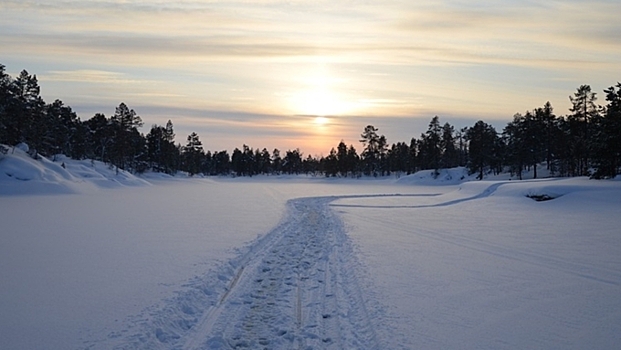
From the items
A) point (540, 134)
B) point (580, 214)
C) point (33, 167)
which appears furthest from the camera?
point (540, 134)

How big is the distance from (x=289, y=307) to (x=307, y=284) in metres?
1.66

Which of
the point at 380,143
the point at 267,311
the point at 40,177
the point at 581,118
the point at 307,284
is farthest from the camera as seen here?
the point at 380,143

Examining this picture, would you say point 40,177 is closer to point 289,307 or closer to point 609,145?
point 289,307

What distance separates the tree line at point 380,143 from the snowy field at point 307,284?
26738 millimetres

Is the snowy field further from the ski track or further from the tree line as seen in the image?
the tree line

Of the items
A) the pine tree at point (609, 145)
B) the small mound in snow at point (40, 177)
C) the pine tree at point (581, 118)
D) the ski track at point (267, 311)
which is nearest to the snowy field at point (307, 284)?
the ski track at point (267, 311)

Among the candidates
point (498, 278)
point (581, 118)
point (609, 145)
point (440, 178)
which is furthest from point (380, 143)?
point (498, 278)

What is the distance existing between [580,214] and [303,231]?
14699mm

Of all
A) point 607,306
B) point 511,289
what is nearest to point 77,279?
point 511,289

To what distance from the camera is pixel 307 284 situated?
9625mm

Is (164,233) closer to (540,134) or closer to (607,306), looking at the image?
(607,306)

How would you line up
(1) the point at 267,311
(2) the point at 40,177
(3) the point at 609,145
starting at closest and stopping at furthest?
1. (1) the point at 267,311
2. (3) the point at 609,145
3. (2) the point at 40,177

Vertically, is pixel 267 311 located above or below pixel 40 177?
below

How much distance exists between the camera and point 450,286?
378 inches
